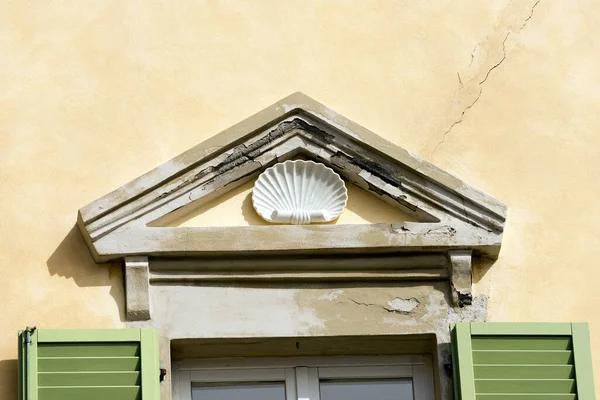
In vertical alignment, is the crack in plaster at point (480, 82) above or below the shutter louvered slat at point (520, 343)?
above

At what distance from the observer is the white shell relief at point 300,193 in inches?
310

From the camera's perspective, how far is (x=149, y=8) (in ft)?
27.4

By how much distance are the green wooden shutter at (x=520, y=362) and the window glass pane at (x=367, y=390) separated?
0.37 m

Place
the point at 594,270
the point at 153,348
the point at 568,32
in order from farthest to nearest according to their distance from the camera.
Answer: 1. the point at 568,32
2. the point at 594,270
3. the point at 153,348

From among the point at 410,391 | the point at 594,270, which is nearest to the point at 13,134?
the point at 410,391

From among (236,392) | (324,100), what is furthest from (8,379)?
(324,100)

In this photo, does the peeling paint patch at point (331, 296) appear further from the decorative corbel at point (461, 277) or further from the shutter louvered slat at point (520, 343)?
the shutter louvered slat at point (520, 343)

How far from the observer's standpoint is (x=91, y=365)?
24.2 ft

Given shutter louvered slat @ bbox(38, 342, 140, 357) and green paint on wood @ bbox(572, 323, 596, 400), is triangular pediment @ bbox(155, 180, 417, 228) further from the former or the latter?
green paint on wood @ bbox(572, 323, 596, 400)

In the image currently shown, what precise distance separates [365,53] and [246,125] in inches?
28.6

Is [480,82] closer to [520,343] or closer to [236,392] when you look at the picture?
[520,343]

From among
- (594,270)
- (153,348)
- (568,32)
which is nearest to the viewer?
(153,348)

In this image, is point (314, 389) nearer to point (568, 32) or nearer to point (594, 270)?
point (594, 270)

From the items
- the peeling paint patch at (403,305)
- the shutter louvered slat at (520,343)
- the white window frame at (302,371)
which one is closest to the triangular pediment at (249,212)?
the peeling paint patch at (403,305)
